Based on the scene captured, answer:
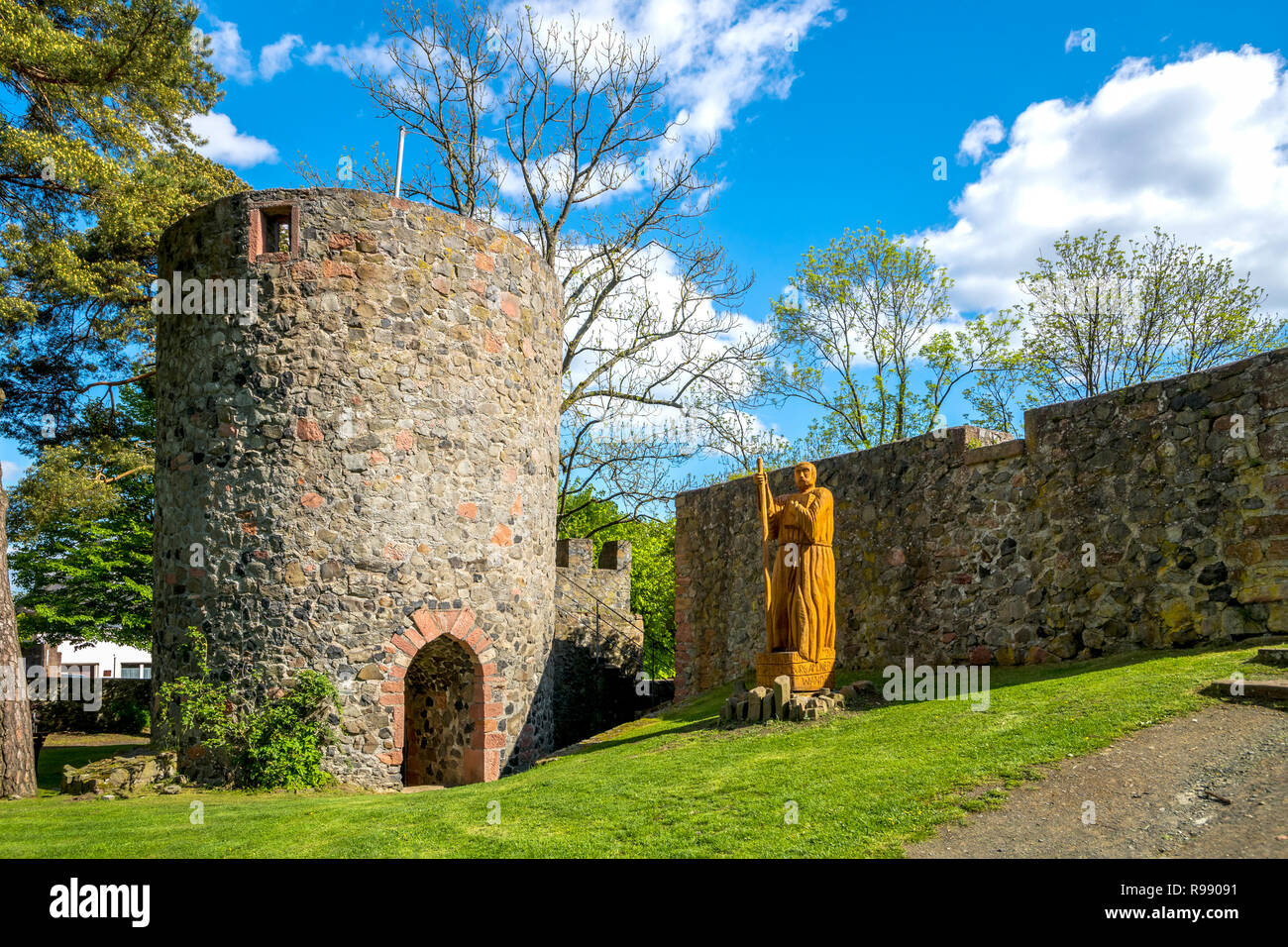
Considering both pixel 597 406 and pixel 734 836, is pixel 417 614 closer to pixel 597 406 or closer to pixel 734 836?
pixel 734 836

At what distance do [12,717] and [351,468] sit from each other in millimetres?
5085

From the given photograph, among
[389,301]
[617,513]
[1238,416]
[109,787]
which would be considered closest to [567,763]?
[109,787]

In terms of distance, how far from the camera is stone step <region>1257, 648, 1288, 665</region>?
8.20 metres

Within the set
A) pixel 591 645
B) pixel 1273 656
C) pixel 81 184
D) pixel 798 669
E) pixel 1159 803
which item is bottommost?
pixel 591 645

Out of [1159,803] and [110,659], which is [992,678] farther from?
[110,659]

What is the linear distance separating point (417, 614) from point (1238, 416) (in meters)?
9.96

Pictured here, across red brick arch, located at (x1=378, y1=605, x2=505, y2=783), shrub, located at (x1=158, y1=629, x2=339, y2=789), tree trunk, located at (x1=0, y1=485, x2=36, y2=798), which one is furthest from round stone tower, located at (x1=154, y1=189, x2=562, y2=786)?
tree trunk, located at (x1=0, y1=485, x2=36, y2=798)

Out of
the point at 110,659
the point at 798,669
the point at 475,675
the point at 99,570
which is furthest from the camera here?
the point at 110,659

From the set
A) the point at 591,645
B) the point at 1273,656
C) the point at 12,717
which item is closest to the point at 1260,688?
the point at 1273,656

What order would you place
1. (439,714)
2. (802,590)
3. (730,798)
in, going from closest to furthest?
1. (730,798)
2. (802,590)
3. (439,714)

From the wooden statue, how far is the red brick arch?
3983 mm

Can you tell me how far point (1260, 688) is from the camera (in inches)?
297

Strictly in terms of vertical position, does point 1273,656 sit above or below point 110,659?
above

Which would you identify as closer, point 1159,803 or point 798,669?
point 1159,803
